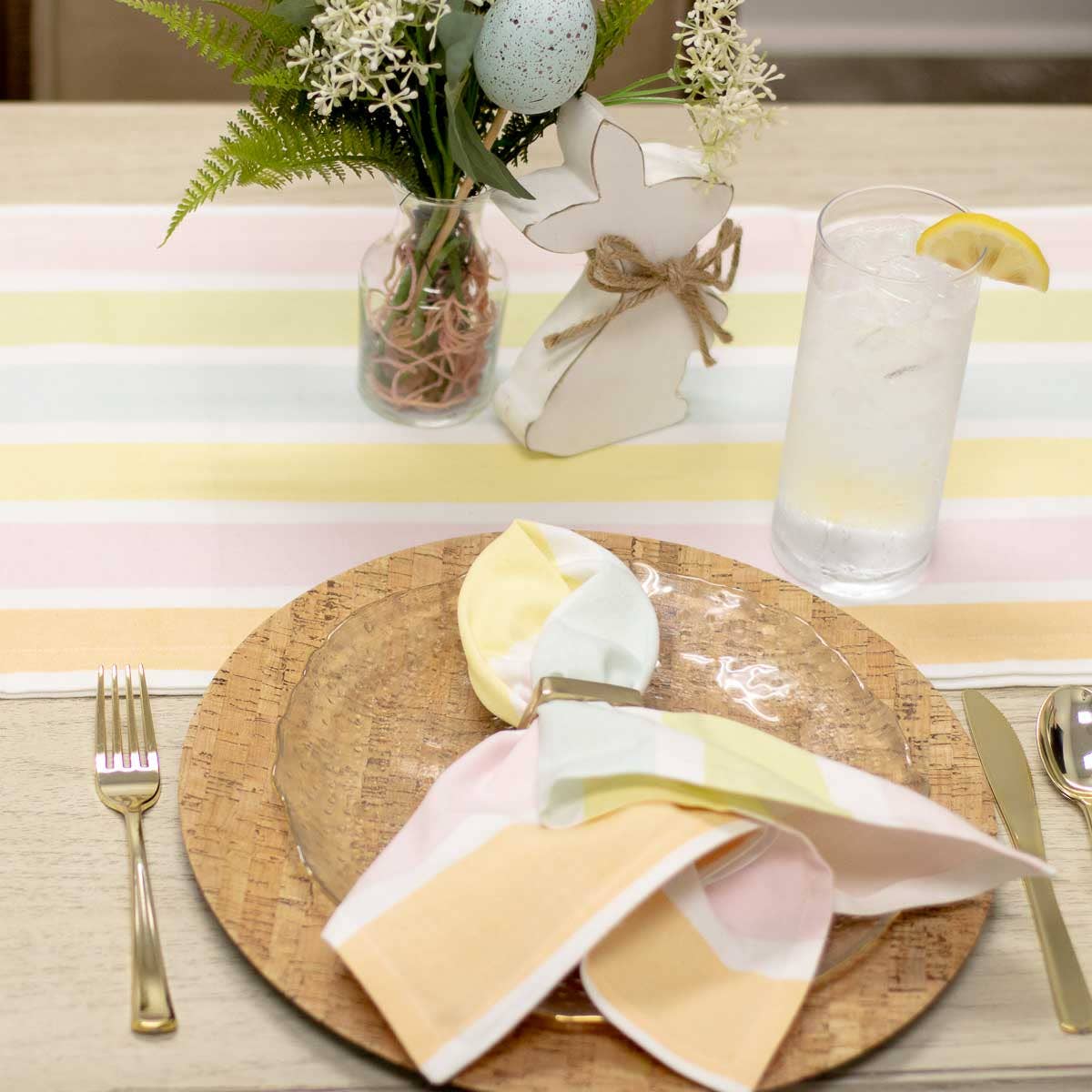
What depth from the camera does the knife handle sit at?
612 mm

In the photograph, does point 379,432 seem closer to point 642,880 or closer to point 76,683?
point 76,683

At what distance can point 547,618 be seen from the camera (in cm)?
73

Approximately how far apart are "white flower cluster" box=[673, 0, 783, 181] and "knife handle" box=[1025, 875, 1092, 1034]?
455mm

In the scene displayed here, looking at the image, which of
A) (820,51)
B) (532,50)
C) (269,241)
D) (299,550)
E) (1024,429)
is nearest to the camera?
(532,50)

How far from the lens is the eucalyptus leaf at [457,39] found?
775mm

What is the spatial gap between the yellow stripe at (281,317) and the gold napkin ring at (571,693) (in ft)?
1.43

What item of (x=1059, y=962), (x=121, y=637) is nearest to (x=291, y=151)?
(x=121, y=637)

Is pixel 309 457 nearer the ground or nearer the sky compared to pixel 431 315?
nearer the ground

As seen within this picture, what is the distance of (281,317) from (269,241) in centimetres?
10

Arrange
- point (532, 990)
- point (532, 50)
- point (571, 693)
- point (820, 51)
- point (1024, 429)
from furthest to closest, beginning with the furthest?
point (820, 51) < point (1024, 429) < point (532, 50) < point (571, 693) < point (532, 990)

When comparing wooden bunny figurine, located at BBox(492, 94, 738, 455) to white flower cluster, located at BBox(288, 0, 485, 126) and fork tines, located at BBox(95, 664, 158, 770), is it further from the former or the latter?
fork tines, located at BBox(95, 664, 158, 770)

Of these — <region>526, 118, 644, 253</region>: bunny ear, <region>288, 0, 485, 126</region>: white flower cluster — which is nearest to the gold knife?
<region>526, 118, 644, 253</region>: bunny ear

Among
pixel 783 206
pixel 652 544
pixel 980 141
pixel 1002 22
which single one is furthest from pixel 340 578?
pixel 1002 22

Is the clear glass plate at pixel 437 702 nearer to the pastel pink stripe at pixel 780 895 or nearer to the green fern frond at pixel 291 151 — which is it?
the pastel pink stripe at pixel 780 895
